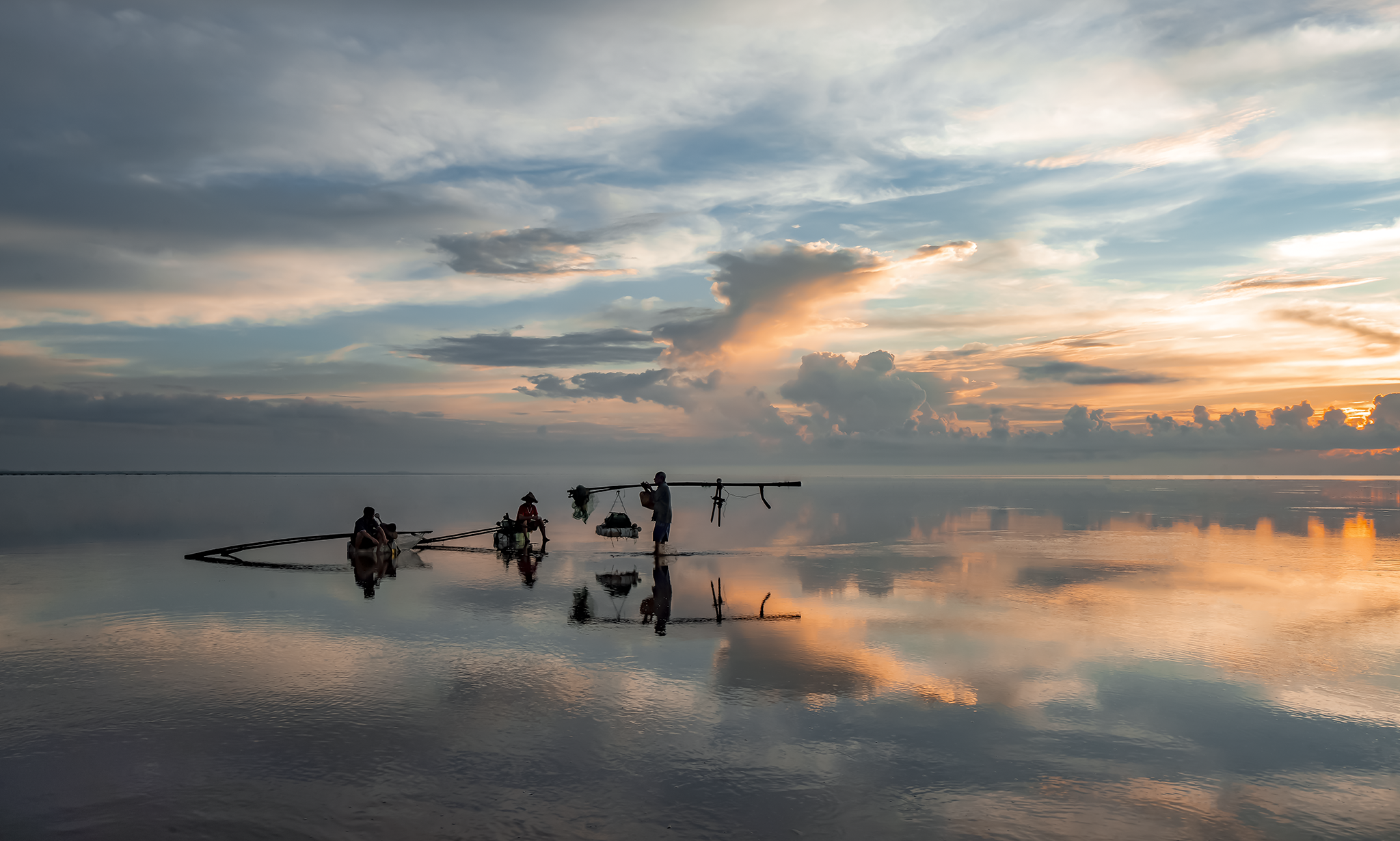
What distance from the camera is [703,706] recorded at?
11891 mm

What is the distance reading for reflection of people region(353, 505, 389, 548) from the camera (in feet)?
104

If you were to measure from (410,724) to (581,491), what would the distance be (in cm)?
2381

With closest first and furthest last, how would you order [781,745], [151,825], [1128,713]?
[151,825], [781,745], [1128,713]

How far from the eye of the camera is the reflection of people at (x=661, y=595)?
734 inches

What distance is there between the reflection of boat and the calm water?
1.51 feet

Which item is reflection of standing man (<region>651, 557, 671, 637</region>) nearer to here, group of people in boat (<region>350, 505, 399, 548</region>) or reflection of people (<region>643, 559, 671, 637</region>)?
reflection of people (<region>643, 559, 671, 637</region>)

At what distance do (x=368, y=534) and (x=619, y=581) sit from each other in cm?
1295

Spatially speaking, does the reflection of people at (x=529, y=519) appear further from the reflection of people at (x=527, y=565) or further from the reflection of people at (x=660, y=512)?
the reflection of people at (x=660, y=512)

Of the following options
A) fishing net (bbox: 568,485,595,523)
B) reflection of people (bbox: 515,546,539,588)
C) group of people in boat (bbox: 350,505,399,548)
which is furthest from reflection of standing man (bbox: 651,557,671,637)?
group of people in boat (bbox: 350,505,399,548)

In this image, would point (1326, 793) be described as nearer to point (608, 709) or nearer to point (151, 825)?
point (608, 709)

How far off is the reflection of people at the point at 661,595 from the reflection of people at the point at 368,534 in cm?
1206

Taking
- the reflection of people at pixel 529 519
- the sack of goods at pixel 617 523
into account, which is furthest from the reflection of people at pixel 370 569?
the sack of goods at pixel 617 523

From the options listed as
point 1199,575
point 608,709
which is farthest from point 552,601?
point 1199,575

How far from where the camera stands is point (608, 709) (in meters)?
11.6
